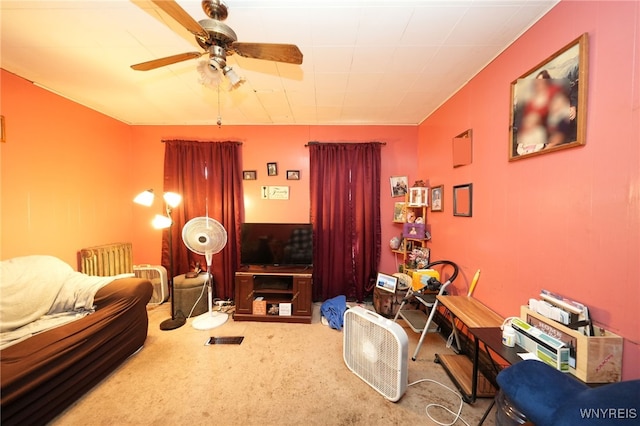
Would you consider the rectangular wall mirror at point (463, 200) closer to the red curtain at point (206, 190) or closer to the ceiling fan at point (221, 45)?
the ceiling fan at point (221, 45)

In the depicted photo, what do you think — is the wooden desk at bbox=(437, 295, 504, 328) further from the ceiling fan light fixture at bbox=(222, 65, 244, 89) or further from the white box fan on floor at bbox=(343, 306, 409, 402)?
the ceiling fan light fixture at bbox=(222, 65, 244, 89)

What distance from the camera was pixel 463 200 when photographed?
7.18ft

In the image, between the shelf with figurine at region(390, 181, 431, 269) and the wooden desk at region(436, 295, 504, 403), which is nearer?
the wooden desk at region(436, 295, 504, 403)

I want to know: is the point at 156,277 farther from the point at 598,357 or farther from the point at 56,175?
the point at 598,357

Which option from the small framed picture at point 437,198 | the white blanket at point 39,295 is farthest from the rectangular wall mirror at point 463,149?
the white blanket at point 39,295

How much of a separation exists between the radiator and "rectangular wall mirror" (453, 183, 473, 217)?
4229 millimetres

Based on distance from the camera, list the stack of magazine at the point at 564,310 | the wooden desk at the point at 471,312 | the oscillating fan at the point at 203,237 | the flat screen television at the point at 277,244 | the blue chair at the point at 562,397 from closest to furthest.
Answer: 1. the blue chair at the point at 562,397
2. the stack of magazine at the point at 564,310
3. the wooden desk at the point at 471,312
4. the oscillating fan at the point at 203,237
5. the flat screen television at the point at 277,244

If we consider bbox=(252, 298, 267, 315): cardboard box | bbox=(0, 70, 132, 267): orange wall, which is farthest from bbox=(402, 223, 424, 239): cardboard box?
bbox=(0, 70, 132, 267): orange wall

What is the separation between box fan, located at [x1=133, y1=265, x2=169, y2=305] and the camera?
10.2ft

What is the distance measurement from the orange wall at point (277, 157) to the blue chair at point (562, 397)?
224 centimetres

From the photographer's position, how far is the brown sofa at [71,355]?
49.9 inches

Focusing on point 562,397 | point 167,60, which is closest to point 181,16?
point 167,60

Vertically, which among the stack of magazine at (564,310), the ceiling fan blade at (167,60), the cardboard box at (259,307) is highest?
the ceiling fan blade at (167,60)

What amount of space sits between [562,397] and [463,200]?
162cm
